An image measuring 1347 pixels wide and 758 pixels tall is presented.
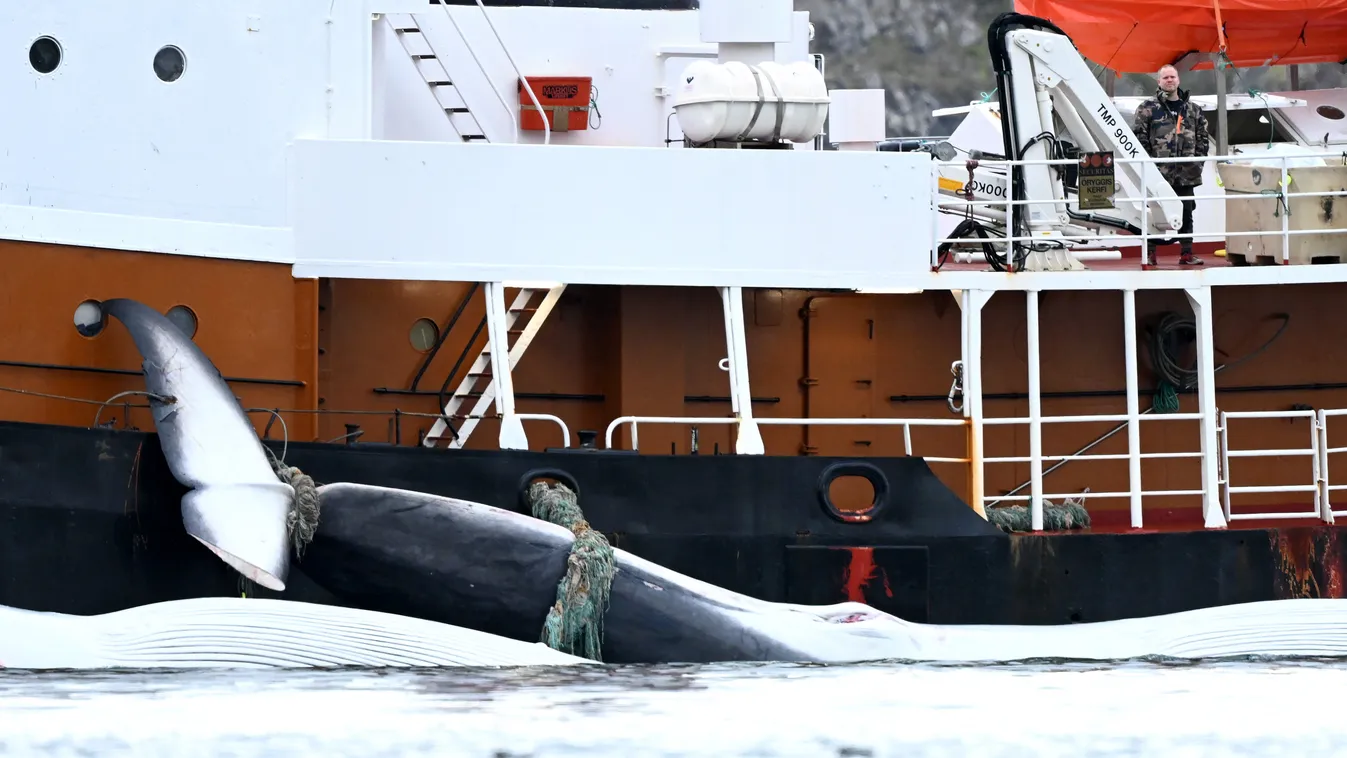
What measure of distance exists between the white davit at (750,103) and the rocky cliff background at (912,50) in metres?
33.5

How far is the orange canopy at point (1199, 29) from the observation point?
47.7 ft

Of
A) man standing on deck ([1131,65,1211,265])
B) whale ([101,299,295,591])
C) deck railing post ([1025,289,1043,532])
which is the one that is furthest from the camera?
man standing on deck ([1131,65,1211,265])

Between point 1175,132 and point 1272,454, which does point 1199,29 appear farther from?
point 1272,454

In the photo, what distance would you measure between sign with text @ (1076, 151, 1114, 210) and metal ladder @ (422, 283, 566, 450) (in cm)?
333

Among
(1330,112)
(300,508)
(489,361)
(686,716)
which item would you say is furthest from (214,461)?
(1330,112)

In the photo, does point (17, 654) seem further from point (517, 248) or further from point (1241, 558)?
point (1241, 558)

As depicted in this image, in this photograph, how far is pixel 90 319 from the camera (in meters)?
7.77

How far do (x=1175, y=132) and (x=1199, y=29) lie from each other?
4.96 metres

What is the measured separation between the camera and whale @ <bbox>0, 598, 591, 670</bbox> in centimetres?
582

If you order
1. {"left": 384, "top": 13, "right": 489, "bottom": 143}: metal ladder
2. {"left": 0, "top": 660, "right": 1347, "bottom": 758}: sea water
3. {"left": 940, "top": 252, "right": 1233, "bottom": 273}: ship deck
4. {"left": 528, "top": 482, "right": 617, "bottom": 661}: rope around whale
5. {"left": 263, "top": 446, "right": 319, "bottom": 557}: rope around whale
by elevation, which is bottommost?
{"left": 528, "top": 482, "right": 617, "bottom": 661}: rope around whale

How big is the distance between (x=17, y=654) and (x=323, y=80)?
161 inches

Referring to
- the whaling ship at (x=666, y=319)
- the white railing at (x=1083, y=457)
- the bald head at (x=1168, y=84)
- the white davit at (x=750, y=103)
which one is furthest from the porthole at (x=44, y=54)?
the bald head at (x=1168, y=84)

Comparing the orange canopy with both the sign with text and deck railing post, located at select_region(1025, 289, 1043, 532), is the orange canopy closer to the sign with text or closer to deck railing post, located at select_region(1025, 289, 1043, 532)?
the sign with text

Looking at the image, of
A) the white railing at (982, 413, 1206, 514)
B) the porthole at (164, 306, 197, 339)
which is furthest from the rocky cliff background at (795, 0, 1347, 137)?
the porthole at (164, 306, 197, 339)
